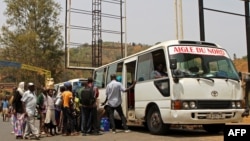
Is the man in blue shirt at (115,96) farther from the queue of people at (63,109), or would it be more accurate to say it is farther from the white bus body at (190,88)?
the white bus body at (190,88)

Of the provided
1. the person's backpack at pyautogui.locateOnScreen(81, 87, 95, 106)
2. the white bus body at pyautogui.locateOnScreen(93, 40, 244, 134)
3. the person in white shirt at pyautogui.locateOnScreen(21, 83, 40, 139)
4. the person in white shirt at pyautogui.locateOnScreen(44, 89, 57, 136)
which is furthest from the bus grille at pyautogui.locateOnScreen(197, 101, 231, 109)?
the person in white shirt at pyautogui.locateOnScreen(44, 89, 57, 136)

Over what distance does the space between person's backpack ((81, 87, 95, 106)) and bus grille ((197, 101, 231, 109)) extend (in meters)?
3.60

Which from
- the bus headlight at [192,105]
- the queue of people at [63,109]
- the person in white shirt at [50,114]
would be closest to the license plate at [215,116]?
the bus headlight at [192,105]

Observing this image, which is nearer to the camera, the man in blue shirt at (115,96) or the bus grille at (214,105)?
the bus grille at (214,105)

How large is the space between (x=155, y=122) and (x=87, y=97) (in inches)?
91.6

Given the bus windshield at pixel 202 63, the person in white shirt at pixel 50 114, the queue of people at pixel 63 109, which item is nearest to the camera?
the bus windshield at pixel 202 63

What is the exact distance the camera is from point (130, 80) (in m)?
14.6

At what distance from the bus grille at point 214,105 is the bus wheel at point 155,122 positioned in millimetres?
1270

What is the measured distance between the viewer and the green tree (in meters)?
41.2

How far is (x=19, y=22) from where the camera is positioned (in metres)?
42.0

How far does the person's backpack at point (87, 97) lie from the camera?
13.0 metres

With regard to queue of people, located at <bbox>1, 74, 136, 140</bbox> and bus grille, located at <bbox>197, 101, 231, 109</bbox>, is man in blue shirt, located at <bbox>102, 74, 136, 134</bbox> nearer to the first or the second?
queue of people, located at <bbox>1, 74, 136, 140</bbox>

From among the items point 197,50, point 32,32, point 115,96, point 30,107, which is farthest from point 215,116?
point 32,32

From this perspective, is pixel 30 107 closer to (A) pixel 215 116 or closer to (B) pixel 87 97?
(B) pixel 87 97
